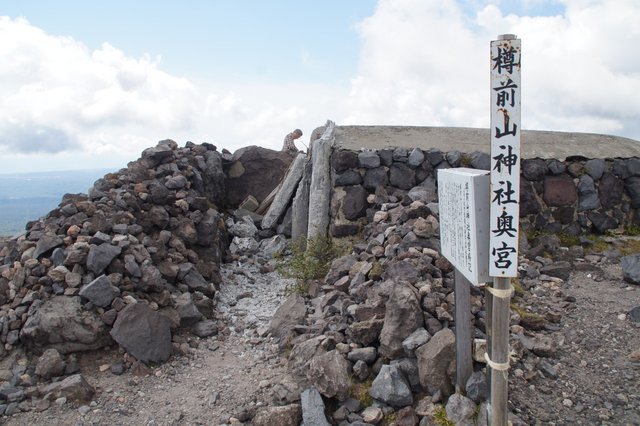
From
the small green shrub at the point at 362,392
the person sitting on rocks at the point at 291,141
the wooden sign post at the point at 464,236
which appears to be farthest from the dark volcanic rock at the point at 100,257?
the person sitting on rocks at the point at 291,141

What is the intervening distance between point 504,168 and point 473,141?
6046mm

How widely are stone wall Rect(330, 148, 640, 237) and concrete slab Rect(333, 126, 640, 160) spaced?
235 mm

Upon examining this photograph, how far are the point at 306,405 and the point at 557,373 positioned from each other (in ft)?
8.06

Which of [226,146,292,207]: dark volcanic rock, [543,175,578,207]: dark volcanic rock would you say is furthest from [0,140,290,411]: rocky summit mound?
[543,175,578,207]: dark volcanic rock

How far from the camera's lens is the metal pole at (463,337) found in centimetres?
438

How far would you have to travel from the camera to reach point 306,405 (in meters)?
4.63

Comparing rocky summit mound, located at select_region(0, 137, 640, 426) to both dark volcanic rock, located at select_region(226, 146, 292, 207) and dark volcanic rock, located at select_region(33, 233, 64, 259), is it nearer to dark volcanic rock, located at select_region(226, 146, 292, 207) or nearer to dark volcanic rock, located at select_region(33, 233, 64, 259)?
dark volcanic rock, located at select_region(33, 233, 64, 259)

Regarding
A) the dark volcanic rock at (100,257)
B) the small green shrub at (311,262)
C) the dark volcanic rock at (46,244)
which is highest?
the dark volcanic rock at (46,244)

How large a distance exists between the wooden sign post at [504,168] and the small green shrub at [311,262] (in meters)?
4.51

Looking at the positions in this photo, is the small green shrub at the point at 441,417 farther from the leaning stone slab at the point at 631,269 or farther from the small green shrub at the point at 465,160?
the small green shrub at the point at 465,160

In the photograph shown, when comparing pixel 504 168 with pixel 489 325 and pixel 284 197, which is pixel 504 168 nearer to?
pixel 489 325

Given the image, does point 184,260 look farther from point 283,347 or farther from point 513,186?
point 513,186

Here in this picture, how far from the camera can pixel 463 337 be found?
439 centimetres

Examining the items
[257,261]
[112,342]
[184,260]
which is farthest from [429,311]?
[257,261]
